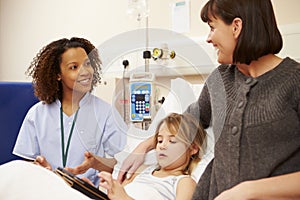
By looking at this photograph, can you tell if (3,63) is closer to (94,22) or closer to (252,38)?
(94,22)

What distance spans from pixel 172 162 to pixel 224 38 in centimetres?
54

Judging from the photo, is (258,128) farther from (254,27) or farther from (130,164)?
(130,164)

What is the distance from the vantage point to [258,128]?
3.43 feet

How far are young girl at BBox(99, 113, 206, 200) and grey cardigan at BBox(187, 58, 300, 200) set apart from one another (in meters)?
0.19

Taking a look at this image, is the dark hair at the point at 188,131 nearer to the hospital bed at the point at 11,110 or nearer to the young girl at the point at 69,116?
the young girl at the point at 69,116

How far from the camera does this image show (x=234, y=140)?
1.09 meters

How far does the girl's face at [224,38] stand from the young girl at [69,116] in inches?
22.7

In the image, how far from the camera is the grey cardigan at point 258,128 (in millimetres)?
1017

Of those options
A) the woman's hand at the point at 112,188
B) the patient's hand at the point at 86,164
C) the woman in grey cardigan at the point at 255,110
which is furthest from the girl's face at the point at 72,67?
the woman in grey cardigan at the point at 255,110

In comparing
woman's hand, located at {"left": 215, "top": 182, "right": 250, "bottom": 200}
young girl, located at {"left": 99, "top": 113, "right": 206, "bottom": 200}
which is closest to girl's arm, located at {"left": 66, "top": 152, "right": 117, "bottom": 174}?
young girl, located at {"left": 99, "top": 113, "right": 206, "bottom": 200}

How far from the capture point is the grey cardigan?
1017 millimetres

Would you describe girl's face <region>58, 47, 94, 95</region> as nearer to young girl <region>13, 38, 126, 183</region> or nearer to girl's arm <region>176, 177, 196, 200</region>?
young girl <region>13, 38, 126, 183</region>

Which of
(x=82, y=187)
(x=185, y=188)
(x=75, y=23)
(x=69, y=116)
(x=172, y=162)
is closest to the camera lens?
(x=82, y=187)

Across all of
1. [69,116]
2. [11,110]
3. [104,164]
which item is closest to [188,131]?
[104,164]
